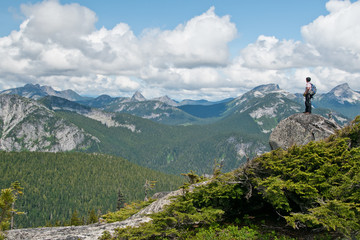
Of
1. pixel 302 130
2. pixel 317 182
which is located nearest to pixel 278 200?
pixel 317 182

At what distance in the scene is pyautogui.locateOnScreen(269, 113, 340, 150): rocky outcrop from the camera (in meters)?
25.7

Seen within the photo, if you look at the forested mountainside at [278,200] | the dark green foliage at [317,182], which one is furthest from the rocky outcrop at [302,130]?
the dark green foliage at [317,182]

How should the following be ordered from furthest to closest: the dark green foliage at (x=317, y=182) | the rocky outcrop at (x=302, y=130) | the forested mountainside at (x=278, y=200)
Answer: the rocky outcrop at (x=302, y=130), the forested mountainside at (x=278, y=200), the dark green foliage at (x=317, y=182)

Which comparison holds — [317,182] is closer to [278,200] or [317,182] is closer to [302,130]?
[278,200]

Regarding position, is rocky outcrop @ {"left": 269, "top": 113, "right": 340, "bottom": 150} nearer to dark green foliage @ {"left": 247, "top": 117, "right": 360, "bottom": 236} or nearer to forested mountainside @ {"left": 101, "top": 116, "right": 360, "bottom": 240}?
forested mountainside @ {"left": 101, "top": 116, "right": 360, "bottom": 240}

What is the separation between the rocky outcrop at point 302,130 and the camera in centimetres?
2565

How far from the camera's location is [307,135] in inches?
1033

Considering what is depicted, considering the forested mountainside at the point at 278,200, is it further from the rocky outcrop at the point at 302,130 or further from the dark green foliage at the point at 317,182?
the rocky outcrop at the point at 302,130

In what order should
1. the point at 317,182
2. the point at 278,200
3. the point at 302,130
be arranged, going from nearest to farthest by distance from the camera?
1. the point at 278,200
2. the point at 317,182
3. the point at 302,130

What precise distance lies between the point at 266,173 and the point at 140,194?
632 feet

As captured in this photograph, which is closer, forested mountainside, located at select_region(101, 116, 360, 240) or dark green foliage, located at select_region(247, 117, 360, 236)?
dark green foliage, located at select_region(247, 117, 360, 236)

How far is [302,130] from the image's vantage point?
27.2 m

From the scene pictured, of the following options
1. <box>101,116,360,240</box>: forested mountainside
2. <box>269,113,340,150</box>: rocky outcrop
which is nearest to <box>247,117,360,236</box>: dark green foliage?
<box>101,116,360,240</box>: forested mountainside

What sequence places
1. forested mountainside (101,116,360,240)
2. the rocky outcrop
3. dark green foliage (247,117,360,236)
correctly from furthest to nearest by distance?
the rocky outcrop → forested mountainside (101,116,360,240) → dark green foliage (247,117,360,236)
